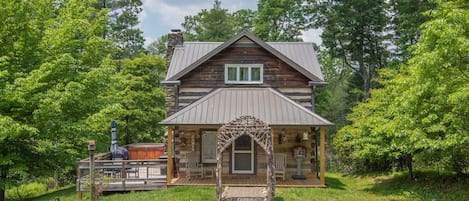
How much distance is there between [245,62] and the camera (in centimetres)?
1822

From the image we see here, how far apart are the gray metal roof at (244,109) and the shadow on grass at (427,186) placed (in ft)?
12.3

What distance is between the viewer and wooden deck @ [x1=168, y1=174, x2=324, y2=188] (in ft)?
49.9

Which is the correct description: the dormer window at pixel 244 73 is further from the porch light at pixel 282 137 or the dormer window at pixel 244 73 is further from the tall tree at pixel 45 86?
the tall tree at pixel 45 86

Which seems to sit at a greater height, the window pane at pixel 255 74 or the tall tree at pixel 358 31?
the tall tree at pixel 358 31

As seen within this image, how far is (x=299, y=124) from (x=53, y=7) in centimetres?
1107

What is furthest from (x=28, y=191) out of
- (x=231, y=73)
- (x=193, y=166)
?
(x=231, y=73)

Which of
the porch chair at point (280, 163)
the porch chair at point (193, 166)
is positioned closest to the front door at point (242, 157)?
the porch chair at point (280, 163)

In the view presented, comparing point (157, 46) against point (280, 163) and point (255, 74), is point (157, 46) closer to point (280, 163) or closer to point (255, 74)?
point (255, 74)

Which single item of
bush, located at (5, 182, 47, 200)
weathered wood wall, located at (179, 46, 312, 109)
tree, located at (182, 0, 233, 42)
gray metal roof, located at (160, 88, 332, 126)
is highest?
tree, located at (182, 0, 233, 42)

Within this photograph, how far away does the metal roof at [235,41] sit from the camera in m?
17.6

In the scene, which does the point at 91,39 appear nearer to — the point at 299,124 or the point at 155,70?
the point at 299,124

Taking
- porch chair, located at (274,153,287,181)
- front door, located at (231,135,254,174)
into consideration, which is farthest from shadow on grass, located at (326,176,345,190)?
front door, located at (231,135,254,174)

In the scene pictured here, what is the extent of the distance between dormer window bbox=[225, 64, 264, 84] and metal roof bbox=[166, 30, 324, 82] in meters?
0.96

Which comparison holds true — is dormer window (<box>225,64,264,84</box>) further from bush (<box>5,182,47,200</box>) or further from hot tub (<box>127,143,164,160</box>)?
bush (<box>5,182,47,200</box>)
